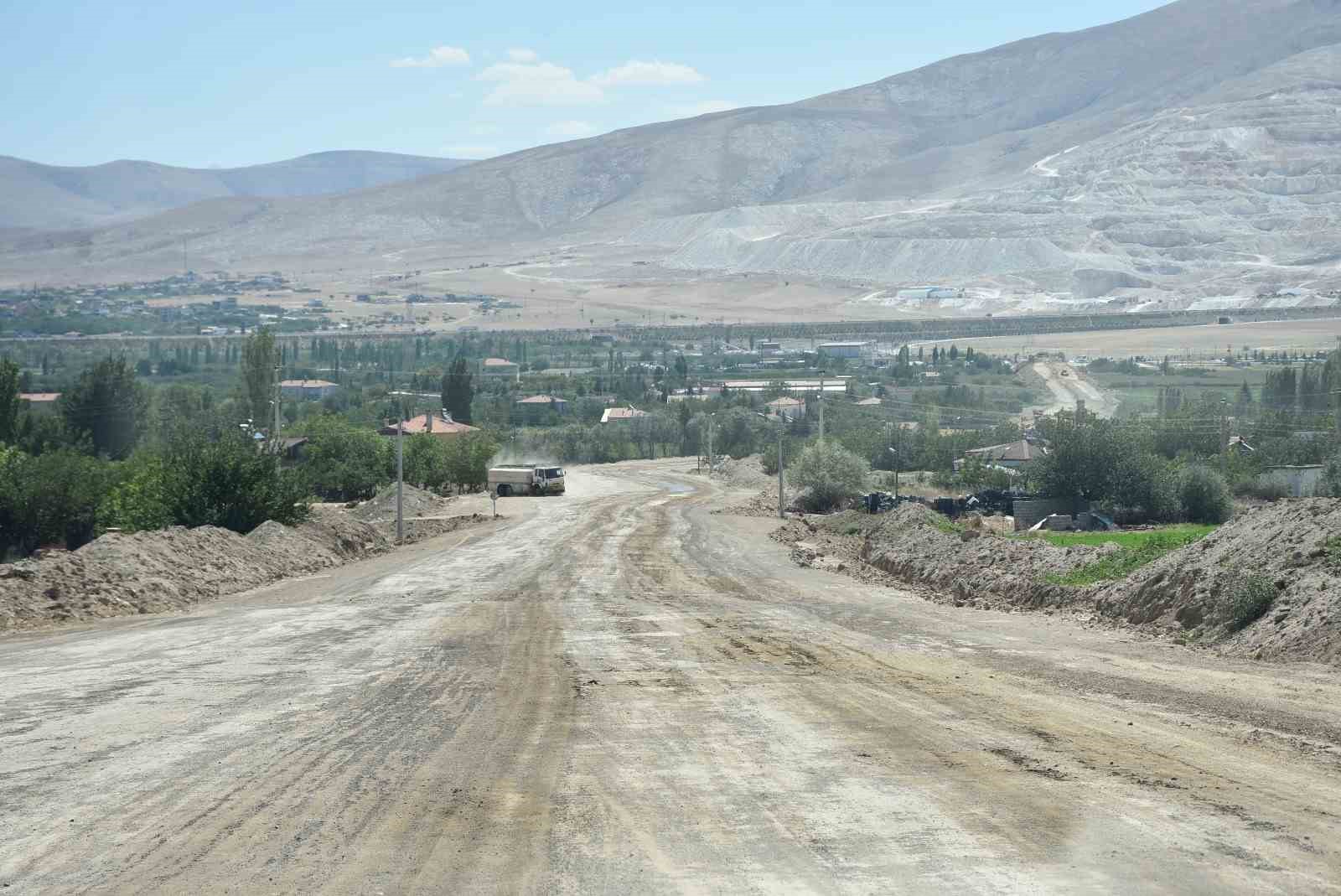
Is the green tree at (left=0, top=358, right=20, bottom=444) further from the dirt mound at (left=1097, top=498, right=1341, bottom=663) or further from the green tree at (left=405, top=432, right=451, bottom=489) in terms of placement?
the dirt mound at (left=1097, top=498, right=1341, bottom=663)

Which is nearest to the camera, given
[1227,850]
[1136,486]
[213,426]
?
[1227,850]

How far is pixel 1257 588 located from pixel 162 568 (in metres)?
22.5

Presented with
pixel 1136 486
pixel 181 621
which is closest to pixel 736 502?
pixel 1136 486

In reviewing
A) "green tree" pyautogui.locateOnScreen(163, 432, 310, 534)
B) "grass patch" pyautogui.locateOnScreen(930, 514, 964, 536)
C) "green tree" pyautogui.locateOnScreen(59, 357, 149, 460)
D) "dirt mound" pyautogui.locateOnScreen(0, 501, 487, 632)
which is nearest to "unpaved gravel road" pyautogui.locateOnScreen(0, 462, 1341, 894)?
"dirt mound" pyautogui.locateOnScreen(0, 501, 487, 632)

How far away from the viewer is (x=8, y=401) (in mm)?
77688

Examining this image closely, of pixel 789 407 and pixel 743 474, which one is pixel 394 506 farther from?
pixel 789 407

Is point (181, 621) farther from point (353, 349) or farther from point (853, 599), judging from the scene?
point (353, 349)

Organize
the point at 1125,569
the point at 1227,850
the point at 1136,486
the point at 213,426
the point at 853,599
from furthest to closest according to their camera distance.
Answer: the point at 213,426
the point at 1136,486
the point at 853,599
the point at 1125,569
the point at 1227,850

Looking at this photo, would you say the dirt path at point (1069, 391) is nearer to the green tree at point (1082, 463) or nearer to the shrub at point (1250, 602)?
the green tree at point (1082, 463)

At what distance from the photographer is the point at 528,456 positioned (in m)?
98.1

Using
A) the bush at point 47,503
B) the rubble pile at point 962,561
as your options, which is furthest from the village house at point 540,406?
the rubble pile at point 962,561

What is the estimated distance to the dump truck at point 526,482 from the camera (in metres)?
71.7

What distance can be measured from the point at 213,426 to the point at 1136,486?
53.7 meters

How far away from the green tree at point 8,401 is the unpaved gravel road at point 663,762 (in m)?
58.0
